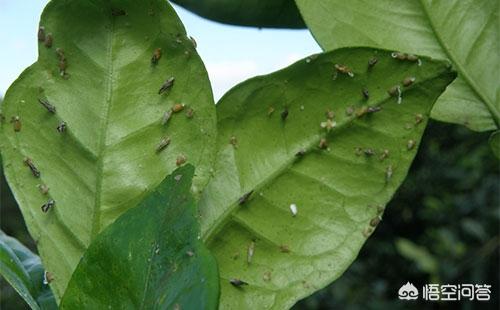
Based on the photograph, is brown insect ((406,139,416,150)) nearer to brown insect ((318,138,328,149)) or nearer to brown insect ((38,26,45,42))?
brown insect ((318,138,328,149))

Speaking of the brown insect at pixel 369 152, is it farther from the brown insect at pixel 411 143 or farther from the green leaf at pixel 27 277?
the green leaf at pixel 27 277

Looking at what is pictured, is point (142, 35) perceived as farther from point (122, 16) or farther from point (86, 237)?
point (86, 237)

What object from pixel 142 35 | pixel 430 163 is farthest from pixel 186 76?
pixel 430 163

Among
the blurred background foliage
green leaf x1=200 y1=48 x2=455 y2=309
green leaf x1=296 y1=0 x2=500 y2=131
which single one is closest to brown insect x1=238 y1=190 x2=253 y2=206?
green leaf x1=200 y1=48 x2=455 y2=309

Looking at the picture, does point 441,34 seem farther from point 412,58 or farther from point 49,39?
point 49,39

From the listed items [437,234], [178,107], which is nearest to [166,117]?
[178,107]

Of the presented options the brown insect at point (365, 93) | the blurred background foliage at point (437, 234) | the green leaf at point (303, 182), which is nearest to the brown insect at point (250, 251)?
the green leaf at point (303, 182)
